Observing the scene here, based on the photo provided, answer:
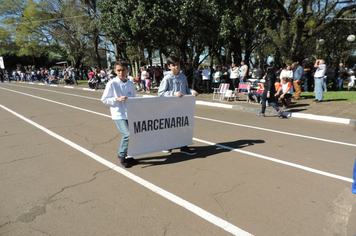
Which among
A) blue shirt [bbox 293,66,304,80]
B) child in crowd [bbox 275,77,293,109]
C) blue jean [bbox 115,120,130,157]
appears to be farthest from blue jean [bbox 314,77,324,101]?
blue jean [bbox 115,120,130,157]

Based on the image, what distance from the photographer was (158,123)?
4344 millimetres

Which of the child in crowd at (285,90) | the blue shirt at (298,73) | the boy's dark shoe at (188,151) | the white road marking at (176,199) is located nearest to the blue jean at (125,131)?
the white road marking at (176,199)

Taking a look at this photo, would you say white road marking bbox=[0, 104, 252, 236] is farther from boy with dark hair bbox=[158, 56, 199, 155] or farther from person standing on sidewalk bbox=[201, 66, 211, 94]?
person standing on sidewalk bbox=[201, 66, 211, 94]

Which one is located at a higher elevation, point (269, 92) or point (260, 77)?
point (260, 77)

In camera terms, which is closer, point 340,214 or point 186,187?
point 340,214

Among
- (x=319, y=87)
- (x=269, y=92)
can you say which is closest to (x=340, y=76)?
(x=319, y=87)

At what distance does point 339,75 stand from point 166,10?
1184 centimetres

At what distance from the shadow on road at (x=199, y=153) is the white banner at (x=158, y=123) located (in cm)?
23

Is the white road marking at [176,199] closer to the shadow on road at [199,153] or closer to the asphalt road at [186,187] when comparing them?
the asphalt road at [186,187]

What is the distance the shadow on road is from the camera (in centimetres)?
440

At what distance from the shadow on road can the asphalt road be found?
0.02 metres

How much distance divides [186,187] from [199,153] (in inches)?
58.1

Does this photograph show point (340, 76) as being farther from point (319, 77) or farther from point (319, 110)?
point (319, 110)

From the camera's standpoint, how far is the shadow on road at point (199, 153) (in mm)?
4398
